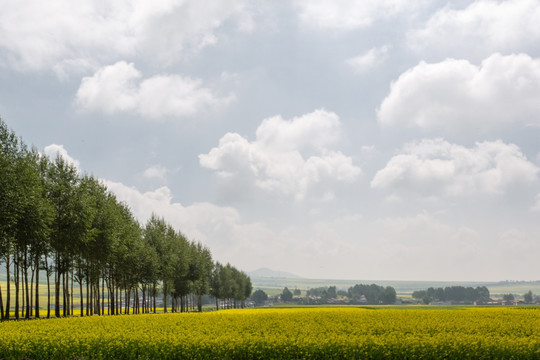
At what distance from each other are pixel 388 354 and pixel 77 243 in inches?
1505

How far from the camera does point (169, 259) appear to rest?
74.2 m

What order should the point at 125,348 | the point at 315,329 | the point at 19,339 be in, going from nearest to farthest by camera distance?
the point at 125,348, the point at 19,339, the point at 315,329

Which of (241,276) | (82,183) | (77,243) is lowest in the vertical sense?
(241,276)

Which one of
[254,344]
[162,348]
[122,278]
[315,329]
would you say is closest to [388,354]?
[254,344]

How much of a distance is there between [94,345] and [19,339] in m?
4.45

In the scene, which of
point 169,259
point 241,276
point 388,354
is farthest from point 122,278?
point 241,276

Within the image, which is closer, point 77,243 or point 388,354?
point 388,354

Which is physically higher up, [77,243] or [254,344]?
[77,243]

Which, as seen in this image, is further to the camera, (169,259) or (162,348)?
(169,259)

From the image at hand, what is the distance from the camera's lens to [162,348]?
19.3 metres

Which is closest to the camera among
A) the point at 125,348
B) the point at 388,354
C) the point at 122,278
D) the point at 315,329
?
the point at 388,354

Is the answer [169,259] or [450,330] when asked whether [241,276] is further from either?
[450,330]

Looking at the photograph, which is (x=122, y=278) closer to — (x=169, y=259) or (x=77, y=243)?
(x=169, y=259)

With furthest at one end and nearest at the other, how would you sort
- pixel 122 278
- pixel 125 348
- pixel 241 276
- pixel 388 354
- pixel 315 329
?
pixel 241 276
pixel 122 278
pixel 315 329
pixel 125 348
pixel 388 354
